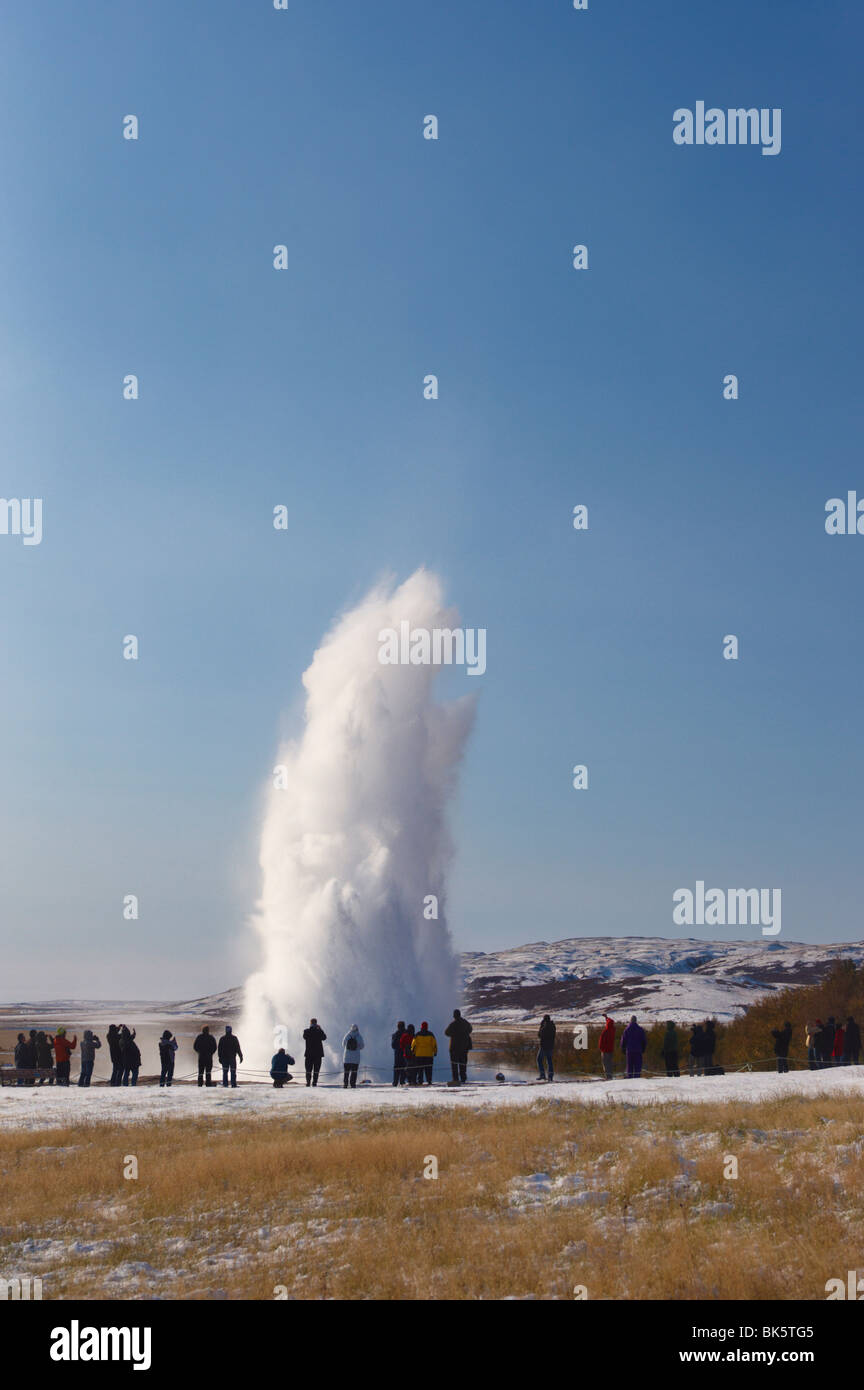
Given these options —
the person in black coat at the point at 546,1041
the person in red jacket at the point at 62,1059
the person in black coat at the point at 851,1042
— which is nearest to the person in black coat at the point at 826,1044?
the person in black coat at the point at 851,1042

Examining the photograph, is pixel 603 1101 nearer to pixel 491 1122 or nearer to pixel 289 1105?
pixel 491 1122

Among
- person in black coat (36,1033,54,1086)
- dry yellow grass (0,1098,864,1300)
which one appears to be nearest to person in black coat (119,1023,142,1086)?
person in black coat (36,1033,54,1086)

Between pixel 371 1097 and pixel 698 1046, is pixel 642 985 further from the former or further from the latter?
pixel 371 1097

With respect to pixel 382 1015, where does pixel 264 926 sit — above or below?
above

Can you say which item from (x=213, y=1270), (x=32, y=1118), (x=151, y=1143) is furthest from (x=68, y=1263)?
(x=32, y=1118)

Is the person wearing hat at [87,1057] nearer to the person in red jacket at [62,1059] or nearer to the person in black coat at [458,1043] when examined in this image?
the person in red jacket at [62,1059]
